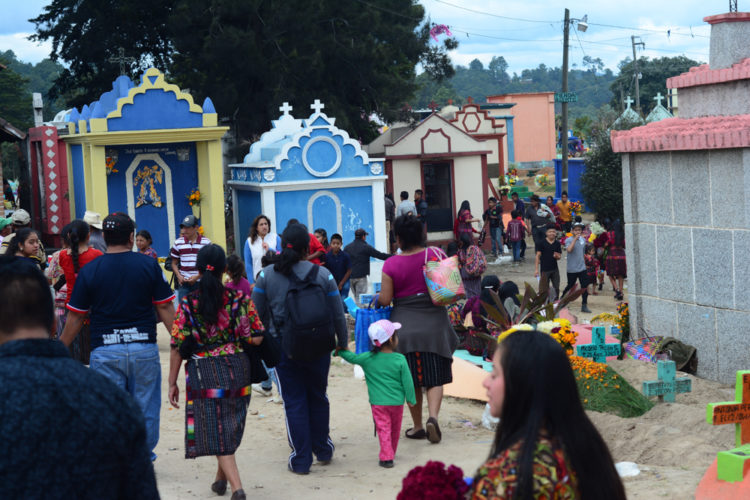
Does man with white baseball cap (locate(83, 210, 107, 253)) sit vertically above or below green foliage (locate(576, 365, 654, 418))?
above

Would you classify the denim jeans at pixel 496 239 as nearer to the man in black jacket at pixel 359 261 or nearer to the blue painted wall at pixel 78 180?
the blue painted wall at pixel 78 180

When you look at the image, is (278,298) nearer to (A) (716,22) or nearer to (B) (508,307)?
(B) (508,307)

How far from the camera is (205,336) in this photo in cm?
584

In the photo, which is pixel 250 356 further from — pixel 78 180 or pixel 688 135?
pixel 78 180

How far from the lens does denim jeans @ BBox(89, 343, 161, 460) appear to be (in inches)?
231

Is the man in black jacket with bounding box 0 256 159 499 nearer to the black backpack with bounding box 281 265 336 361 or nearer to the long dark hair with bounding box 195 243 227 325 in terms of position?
the long dark hair with bounding box 195 243 227 325

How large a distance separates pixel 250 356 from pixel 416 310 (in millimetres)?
1653

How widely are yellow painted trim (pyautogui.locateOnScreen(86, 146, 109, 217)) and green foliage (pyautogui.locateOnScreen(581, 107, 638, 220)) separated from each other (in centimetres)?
1490

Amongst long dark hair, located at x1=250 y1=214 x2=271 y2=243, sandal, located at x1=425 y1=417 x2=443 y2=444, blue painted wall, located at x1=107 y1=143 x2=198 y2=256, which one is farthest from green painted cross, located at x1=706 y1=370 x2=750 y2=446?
blue painted wall, located at x1=107 y1=143 x2=198 y2=256

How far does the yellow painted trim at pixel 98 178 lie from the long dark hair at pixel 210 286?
10590 millimetres

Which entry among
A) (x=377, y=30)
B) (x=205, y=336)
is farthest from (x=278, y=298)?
Answer: (x=377, y=30)

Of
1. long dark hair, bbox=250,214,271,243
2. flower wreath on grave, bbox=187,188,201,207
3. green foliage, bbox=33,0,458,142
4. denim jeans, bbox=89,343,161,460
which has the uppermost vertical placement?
green foliage, bbox=33,0,458,142

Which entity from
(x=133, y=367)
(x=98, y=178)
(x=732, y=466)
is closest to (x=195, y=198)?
(x=98, y=178)

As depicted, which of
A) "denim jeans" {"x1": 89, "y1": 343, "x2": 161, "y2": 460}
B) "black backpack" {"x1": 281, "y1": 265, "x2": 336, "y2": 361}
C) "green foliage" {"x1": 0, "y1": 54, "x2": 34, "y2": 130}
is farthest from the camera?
"green foliage" {"x1": 0, "y1": 54, "x2": 34, "y2": 130}
